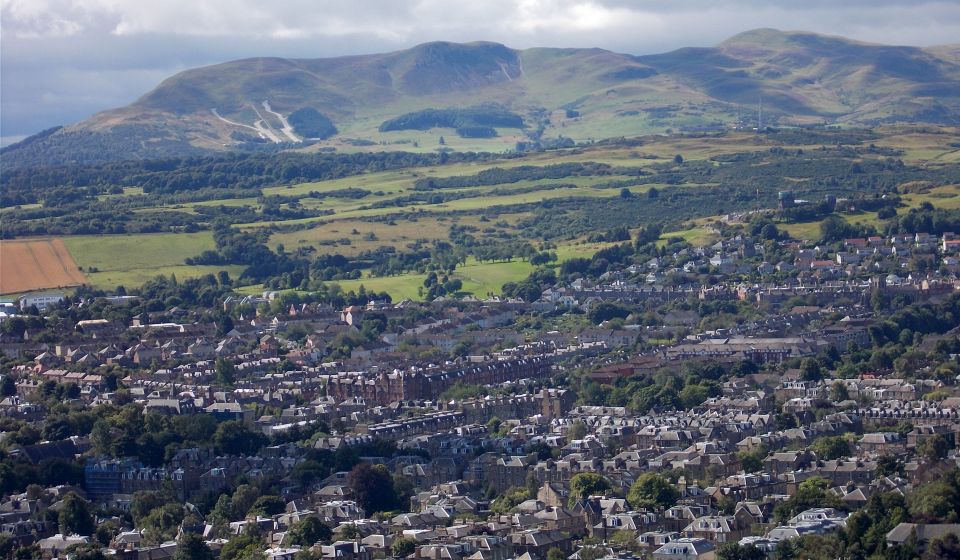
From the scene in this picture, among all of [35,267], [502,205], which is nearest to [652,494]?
[35,267]

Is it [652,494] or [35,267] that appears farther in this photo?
[35,267]

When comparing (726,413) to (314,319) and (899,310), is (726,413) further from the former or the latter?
(314,319)

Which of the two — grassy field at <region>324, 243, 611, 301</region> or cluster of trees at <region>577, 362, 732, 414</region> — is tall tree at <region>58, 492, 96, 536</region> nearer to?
cluster of trees at <region>577, 362, 732, 414</region>

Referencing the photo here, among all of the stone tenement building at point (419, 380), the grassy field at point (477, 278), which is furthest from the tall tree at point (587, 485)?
the grassy field at point (477, 278)

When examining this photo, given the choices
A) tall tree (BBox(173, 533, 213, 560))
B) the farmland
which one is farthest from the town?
the farmland

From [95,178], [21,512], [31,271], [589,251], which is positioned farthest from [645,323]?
[95,178]

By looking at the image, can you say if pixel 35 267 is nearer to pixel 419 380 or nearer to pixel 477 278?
pixel 477 278
